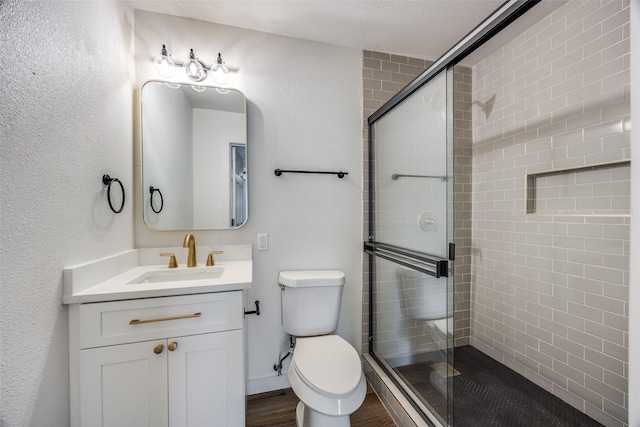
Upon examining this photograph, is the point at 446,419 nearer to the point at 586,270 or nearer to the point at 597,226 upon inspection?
the point at 586,270

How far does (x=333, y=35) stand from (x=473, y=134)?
57.1 inches

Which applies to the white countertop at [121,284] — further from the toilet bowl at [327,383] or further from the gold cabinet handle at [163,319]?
the toilet bowl at [327,383]

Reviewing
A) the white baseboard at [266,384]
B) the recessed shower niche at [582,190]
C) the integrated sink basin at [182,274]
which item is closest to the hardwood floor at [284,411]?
the white baseboard at [266,384]

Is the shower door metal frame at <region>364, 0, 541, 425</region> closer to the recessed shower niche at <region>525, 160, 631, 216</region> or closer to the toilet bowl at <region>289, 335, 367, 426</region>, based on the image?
the toilet bowl at <region>289, 335, 367, 426</region>

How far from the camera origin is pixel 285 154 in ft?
6.19

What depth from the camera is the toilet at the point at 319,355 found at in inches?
48.2

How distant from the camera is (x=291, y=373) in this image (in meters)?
1.42

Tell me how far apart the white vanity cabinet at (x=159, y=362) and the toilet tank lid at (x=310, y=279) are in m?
0.48

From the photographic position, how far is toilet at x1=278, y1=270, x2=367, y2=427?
1.22m

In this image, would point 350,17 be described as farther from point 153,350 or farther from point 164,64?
point 153,350

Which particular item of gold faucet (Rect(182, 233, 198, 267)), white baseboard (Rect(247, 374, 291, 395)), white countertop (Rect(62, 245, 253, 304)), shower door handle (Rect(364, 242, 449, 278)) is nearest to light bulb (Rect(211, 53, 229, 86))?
gold faucet (Rect(182, 233, 198, 267))

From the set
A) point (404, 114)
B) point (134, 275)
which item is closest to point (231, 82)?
point (404, 114)

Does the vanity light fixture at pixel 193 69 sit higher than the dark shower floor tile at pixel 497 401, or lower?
higher

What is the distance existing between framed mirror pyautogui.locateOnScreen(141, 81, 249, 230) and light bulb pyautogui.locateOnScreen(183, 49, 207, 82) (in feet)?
0.19
